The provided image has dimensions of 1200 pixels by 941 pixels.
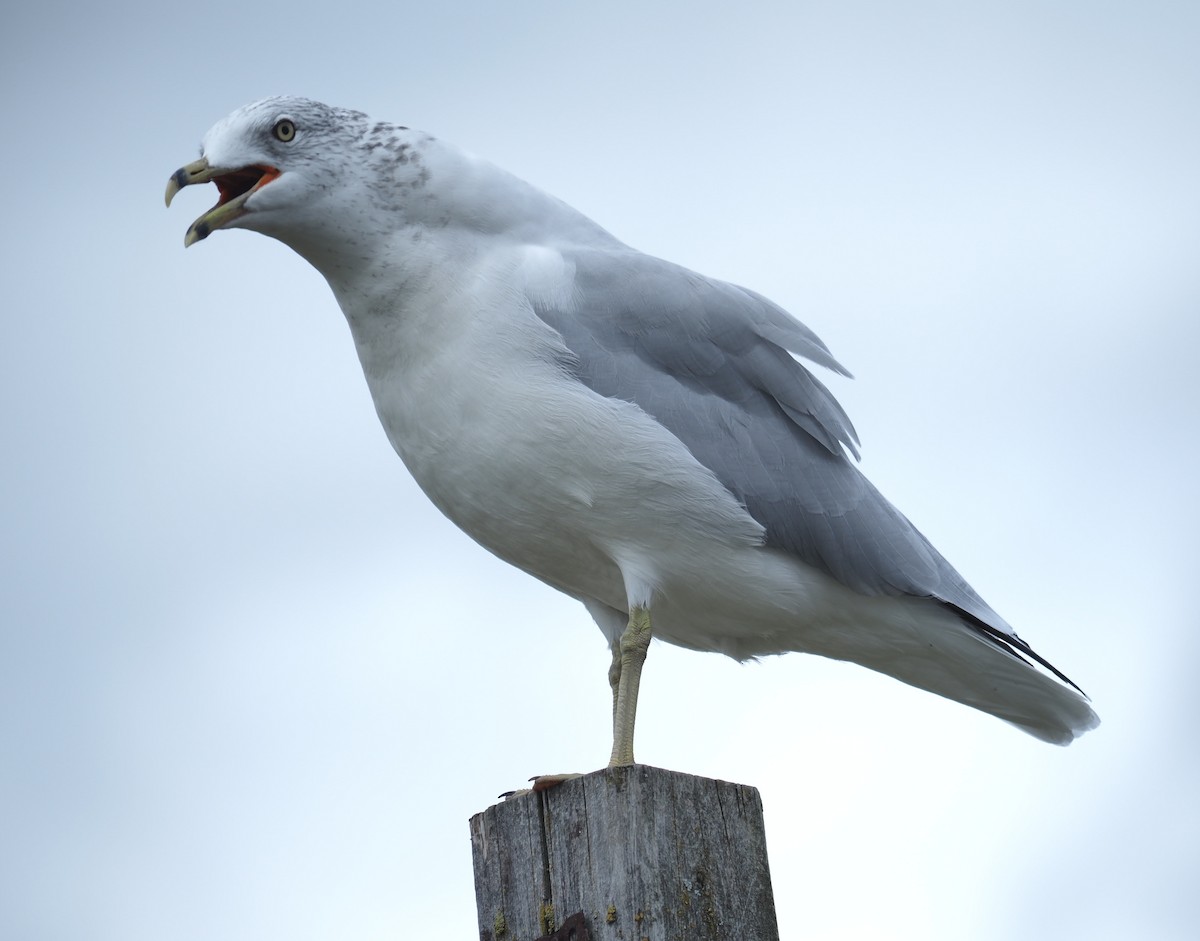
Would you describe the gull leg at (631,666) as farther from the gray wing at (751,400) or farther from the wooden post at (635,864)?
the wooden post at (635,864)

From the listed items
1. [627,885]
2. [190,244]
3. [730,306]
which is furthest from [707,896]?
[190,244]

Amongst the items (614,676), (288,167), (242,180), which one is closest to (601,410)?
(614,676)

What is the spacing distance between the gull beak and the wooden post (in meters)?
2.31

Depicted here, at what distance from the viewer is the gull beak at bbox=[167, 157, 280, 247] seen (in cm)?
536

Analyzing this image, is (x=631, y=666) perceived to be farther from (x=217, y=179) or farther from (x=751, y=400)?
(x=217, y=179)

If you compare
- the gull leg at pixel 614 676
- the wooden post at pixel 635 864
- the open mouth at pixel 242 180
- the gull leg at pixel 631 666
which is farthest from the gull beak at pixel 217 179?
the wooden post at pixel 635 864

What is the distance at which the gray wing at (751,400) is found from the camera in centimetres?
535

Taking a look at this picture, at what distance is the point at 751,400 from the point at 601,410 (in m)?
0.75

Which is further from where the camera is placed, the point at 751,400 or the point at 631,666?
the point at 751,400

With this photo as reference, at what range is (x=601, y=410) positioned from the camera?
5.14 metres

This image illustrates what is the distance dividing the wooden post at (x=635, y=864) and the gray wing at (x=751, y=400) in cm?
145

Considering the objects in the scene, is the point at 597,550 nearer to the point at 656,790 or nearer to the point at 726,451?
the point at 726,451

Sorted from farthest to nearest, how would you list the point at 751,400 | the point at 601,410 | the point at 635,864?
the point at 751,400 → the point at 601,410 → the point at 635,864

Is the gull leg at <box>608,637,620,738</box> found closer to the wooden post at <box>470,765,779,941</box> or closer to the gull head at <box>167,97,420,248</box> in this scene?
the wooden post at <box>470,765,779,941</box>
